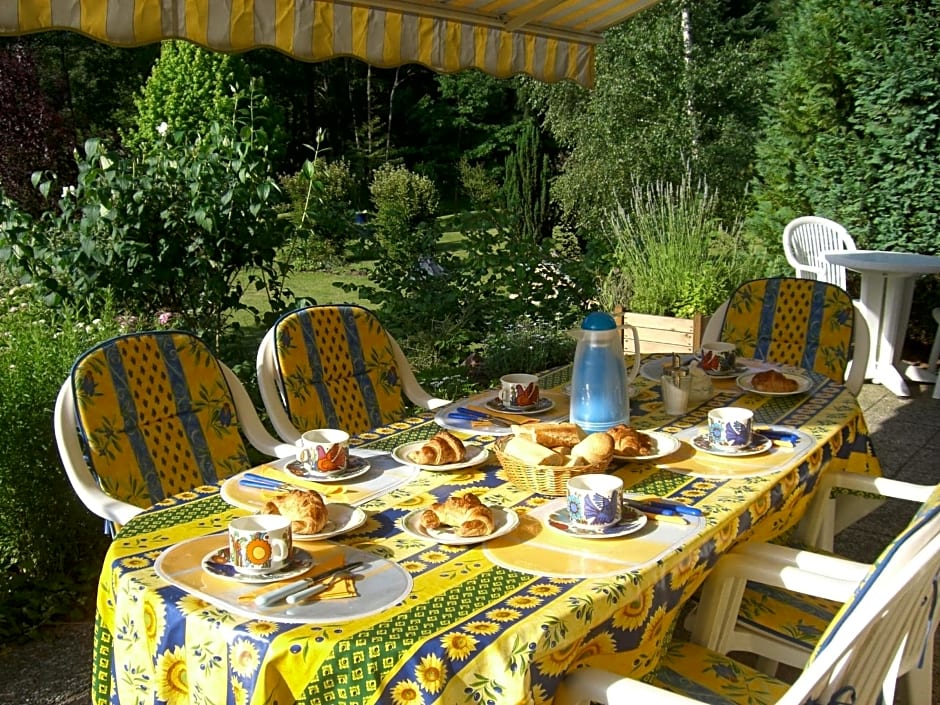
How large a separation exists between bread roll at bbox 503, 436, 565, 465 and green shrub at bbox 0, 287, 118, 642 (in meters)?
1.73

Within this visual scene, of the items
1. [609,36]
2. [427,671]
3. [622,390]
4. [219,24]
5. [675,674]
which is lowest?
[675,674]

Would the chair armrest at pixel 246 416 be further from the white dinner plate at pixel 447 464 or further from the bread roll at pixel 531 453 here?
the bread roll at pixel 531 453

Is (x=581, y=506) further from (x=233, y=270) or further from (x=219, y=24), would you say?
(x=233, y=270)

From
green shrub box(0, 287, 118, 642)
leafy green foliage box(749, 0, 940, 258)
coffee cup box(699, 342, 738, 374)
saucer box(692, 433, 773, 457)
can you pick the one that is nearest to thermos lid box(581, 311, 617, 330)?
saucer box(692, 433, 773, 457)

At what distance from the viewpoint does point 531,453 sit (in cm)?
212

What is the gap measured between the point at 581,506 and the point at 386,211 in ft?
12.1

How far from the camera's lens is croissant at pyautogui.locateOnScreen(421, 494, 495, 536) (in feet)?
5.85

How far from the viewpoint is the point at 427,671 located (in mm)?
1356

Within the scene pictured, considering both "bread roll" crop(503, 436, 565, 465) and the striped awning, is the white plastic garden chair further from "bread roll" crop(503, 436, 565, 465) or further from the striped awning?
"bread roll" crop(503, 436, 565, 465)

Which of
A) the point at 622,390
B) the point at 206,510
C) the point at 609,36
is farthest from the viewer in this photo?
the point at 609,36

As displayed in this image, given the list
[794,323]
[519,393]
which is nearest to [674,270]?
[794,323]

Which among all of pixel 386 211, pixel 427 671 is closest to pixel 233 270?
pixel 386 211

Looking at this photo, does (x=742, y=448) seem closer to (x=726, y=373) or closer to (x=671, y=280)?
(x=726, y=373)

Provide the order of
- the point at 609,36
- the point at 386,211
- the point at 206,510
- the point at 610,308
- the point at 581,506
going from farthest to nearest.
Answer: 1. the point at 609,36
2. the point at 610,308
3. the point at 386,211
4. the point at 206,510
5. the point at 581,506
